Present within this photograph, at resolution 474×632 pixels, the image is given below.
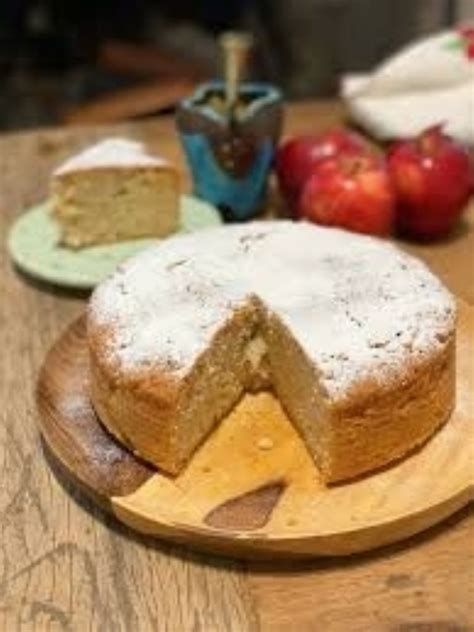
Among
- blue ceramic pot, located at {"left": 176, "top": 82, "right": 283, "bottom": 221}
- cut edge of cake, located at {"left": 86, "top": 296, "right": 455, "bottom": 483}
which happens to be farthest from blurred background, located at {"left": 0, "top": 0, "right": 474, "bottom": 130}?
cut edge of cake, located at {"left": 86, "top": 296, "right": 455, "bottom": 483}

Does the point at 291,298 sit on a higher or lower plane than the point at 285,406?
higher

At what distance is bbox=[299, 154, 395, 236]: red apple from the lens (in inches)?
61.4

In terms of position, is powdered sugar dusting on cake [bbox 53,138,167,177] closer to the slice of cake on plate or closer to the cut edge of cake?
the slice of cake on plate

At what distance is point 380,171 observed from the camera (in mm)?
1583

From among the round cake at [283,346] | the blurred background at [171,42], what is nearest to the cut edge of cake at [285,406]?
the round cake at [283,346]

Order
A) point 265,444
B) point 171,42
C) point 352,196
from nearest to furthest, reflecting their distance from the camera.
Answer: point 265,444
point 352,196
point 171,42

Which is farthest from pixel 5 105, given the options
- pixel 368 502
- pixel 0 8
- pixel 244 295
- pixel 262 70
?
pixel 368 502

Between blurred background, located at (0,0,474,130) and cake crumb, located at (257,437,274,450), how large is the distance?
5.53ft

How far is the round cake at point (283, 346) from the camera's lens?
1.10 m

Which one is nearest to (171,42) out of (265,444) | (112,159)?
(112,159)

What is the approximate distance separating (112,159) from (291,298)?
0.49 m

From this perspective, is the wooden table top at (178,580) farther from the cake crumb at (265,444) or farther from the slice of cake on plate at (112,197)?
the slice of cake on plate at (112,197)

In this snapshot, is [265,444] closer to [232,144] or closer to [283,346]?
[283,346]

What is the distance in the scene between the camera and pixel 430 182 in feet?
5.20
